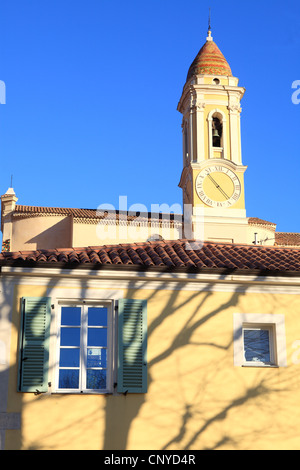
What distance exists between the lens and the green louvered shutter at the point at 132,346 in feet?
39.1

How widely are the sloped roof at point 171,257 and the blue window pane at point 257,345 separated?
1231 millimetres

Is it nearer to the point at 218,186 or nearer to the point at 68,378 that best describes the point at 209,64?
the point at 218,186

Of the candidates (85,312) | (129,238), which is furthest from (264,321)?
(129,238)

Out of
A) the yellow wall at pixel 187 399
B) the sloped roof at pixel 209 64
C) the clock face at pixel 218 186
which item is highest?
the sloped roof at pixel 209 64

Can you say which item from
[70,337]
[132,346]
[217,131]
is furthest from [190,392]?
[217,131]

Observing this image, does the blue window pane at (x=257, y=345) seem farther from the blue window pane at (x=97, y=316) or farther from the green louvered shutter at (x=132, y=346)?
the blue window pane at (x=97, y=316)

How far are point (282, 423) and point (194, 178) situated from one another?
98.9 ft

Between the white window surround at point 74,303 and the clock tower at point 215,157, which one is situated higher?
the clock tower at point 215,157

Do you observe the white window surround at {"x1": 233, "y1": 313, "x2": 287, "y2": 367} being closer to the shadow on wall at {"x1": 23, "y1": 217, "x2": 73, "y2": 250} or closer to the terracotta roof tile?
the shadow on wall at {"x1": 23, "y1": 217, "x2": 73, "y2": 250}

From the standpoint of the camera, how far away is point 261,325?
42.8 feet

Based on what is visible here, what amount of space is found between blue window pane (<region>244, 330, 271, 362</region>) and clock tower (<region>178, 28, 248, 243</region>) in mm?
27337

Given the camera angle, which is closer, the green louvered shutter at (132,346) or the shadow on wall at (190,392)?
the shadow on wall at (190,392)

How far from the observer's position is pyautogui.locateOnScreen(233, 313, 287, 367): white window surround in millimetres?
12602

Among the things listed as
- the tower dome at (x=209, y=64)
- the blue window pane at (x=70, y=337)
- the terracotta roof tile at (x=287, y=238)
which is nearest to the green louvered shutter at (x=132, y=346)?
the blue window pane at (x=70, y=337)
